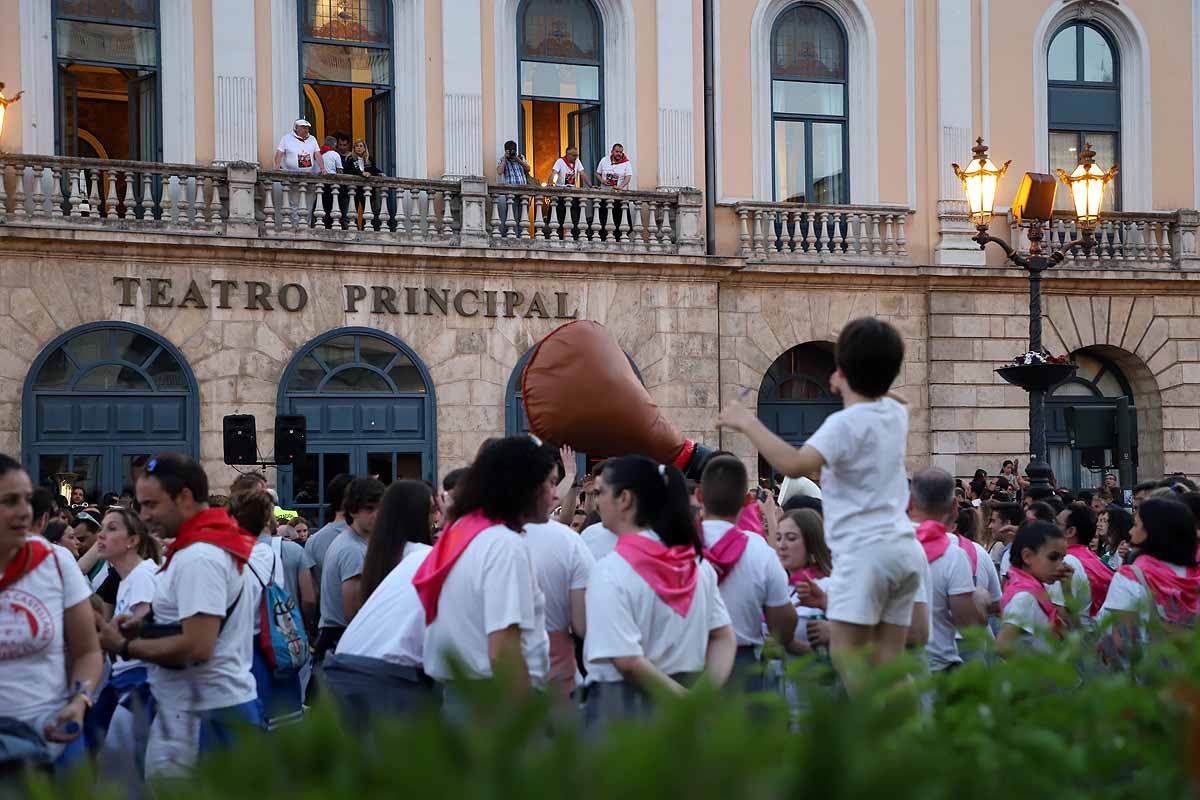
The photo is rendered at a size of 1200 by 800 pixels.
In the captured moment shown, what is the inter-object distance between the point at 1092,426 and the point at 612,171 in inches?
301

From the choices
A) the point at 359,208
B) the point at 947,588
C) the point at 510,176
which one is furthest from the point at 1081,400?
the point at 947,588

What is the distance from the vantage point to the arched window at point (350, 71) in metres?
21.3

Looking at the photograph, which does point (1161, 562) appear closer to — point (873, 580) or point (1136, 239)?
point (873, 580)

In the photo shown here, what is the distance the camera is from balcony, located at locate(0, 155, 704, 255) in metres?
19.2

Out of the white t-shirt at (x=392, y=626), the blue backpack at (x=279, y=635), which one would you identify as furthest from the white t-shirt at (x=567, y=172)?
the white t-shirt at (x=392, y=626)

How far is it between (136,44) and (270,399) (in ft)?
16.5

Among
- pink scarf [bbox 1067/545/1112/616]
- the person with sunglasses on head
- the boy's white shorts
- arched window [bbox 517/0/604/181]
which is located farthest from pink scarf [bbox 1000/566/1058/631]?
Result: arched window [bbox 517/0/604/181]

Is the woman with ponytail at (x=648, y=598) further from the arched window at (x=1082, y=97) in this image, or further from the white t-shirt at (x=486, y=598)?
the arched window at (x=1082, y=97)

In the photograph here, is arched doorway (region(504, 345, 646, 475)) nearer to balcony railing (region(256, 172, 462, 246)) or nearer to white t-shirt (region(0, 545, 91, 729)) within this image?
balcony railing (region(256, 172, 462, 246))

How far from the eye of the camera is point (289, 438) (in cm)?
1775

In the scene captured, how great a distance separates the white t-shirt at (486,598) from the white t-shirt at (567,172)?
55.1ft

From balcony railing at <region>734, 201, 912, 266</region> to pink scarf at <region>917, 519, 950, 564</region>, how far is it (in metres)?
15.4

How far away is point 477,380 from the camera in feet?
68.7

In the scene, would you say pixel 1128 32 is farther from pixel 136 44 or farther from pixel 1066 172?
pixel 136 44
